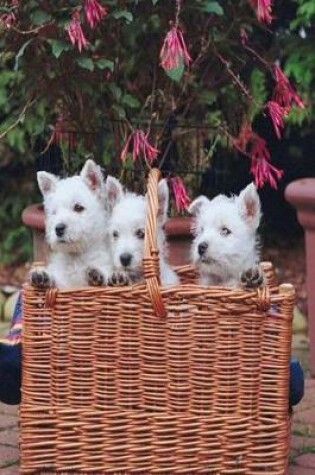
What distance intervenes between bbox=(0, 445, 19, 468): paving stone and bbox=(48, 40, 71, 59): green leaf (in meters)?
1.44

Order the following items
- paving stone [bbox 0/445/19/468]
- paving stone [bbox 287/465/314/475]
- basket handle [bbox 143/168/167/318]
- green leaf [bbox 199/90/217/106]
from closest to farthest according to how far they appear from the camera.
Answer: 1. basket handle [bbox 143/168/167/318]
2. paving stone [bbox 287/465/314/475]
3. paving stone [bbox 0/445/19/468]
4. green leaf [bbox 199/90/217/106]

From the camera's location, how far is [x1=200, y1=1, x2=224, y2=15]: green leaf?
15.0 feet

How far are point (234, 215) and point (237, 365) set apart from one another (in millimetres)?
506

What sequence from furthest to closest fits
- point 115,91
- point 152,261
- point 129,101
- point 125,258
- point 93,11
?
point 129,101, point 115,91, point 93,11, point 125,258, point 152,261

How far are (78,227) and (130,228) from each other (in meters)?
0.17

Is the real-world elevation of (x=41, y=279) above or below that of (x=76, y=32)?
below

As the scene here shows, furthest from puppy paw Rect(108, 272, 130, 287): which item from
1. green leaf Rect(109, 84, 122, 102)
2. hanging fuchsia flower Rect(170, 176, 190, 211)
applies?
green leaf Rect(109, 84, 122, 102)

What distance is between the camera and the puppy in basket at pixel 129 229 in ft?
11.8

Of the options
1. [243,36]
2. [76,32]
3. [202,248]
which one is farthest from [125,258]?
[243,36]

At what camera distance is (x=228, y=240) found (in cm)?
362

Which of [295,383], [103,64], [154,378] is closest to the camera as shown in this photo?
[154,378]

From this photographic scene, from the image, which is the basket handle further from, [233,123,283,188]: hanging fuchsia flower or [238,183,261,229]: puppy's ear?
[233,123,283,188]: hanging fuchsia flower

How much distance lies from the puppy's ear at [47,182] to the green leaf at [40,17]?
0.91 m

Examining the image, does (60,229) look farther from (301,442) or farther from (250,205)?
(301,442)
